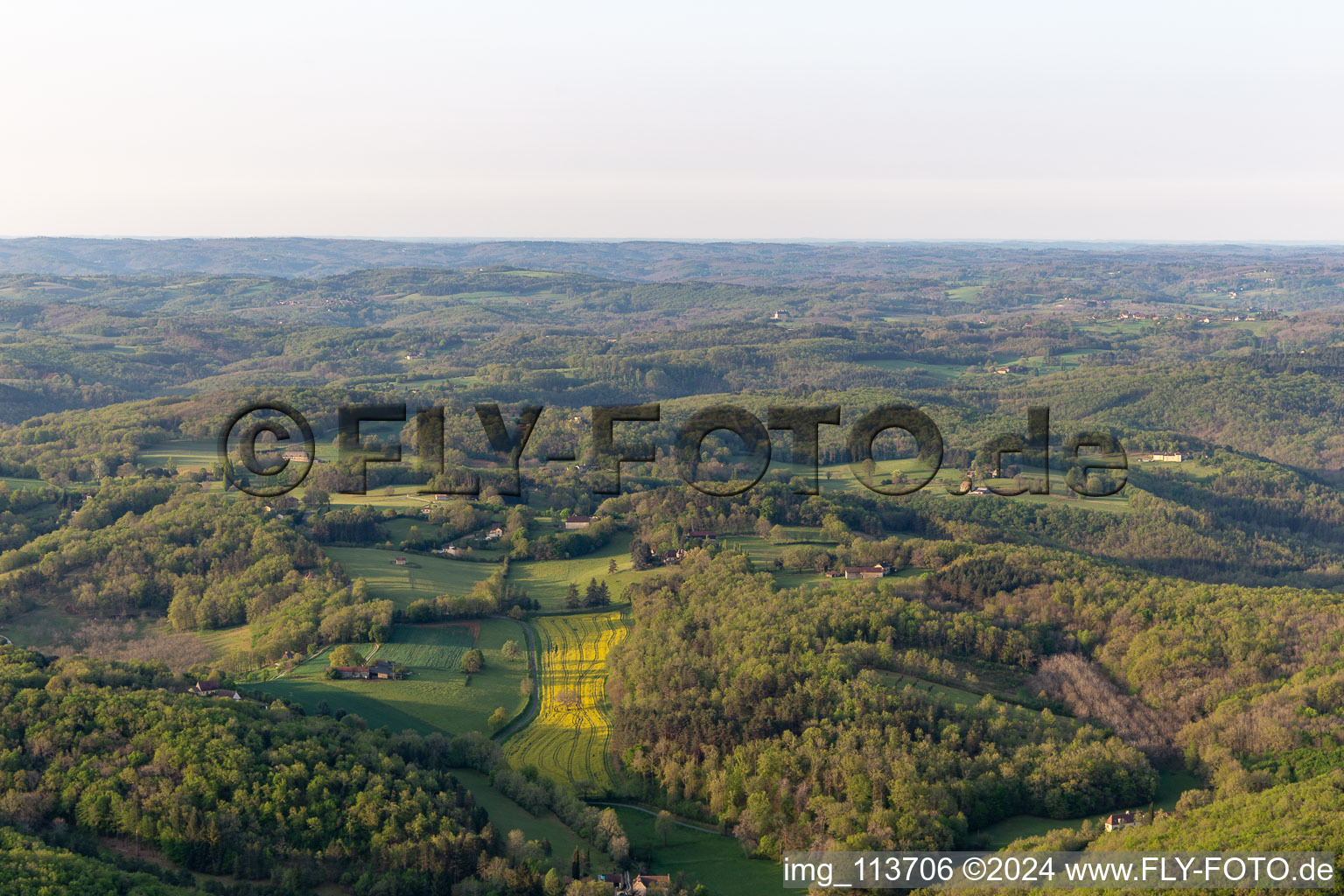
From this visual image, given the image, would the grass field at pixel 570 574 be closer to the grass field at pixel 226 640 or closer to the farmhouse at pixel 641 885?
the grass field at pixel 226 640

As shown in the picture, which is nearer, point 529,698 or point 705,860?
point 705,860

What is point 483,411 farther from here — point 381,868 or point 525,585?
point 381,868

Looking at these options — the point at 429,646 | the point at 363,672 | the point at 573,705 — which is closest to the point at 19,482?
the point at 429,646

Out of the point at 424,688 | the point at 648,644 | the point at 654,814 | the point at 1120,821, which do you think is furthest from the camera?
the point at 648,644

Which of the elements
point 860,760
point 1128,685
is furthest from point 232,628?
point 1128,685

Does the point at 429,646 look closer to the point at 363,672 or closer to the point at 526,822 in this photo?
the point at 363,672


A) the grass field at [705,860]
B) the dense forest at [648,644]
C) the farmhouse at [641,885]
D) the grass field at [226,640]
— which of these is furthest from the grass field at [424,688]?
the farmhouse at [641,885]
